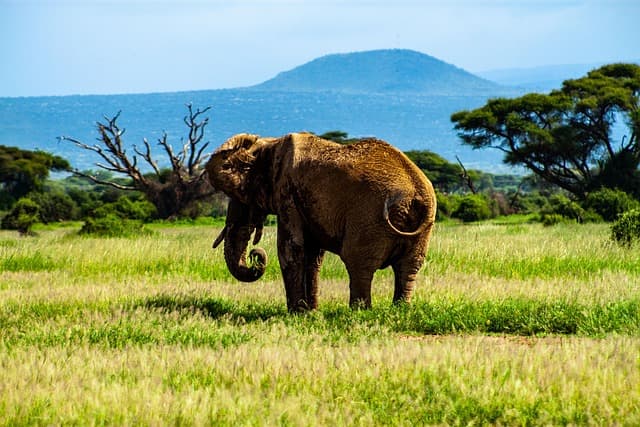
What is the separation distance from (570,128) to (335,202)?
137 feet

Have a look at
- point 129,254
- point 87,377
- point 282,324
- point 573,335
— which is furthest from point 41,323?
point 129,254

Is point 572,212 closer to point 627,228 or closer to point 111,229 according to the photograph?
point 627,228

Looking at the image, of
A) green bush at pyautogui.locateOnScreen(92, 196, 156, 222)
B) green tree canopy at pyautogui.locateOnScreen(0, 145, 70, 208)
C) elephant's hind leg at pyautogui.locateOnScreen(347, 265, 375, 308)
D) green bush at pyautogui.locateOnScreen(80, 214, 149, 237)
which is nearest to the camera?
elephant's hind leg at pyautogui.locateOnScreen(347, 265, 375, 308)

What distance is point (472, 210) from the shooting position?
41.1m

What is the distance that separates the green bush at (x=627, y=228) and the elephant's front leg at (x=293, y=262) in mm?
9283

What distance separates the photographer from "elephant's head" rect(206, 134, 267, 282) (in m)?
10.6

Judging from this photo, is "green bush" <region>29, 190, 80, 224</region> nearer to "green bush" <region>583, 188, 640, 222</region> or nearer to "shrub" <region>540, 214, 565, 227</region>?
"shrub" <region>540, 214, 565, 227</region>

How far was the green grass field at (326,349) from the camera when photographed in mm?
5875

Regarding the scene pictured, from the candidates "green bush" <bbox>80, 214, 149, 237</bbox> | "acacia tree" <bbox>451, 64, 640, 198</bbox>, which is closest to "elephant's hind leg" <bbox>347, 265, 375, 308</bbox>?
"green bush" <bbox>80, 214, 149, 237</bbox>

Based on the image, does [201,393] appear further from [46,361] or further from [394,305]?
[394,305]

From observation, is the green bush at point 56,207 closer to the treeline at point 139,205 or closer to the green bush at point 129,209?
the treeline at point 139,205

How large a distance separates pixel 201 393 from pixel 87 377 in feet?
3.56

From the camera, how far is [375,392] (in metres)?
6.33

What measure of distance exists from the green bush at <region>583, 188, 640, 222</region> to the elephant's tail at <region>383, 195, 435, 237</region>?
24599 millimetres
